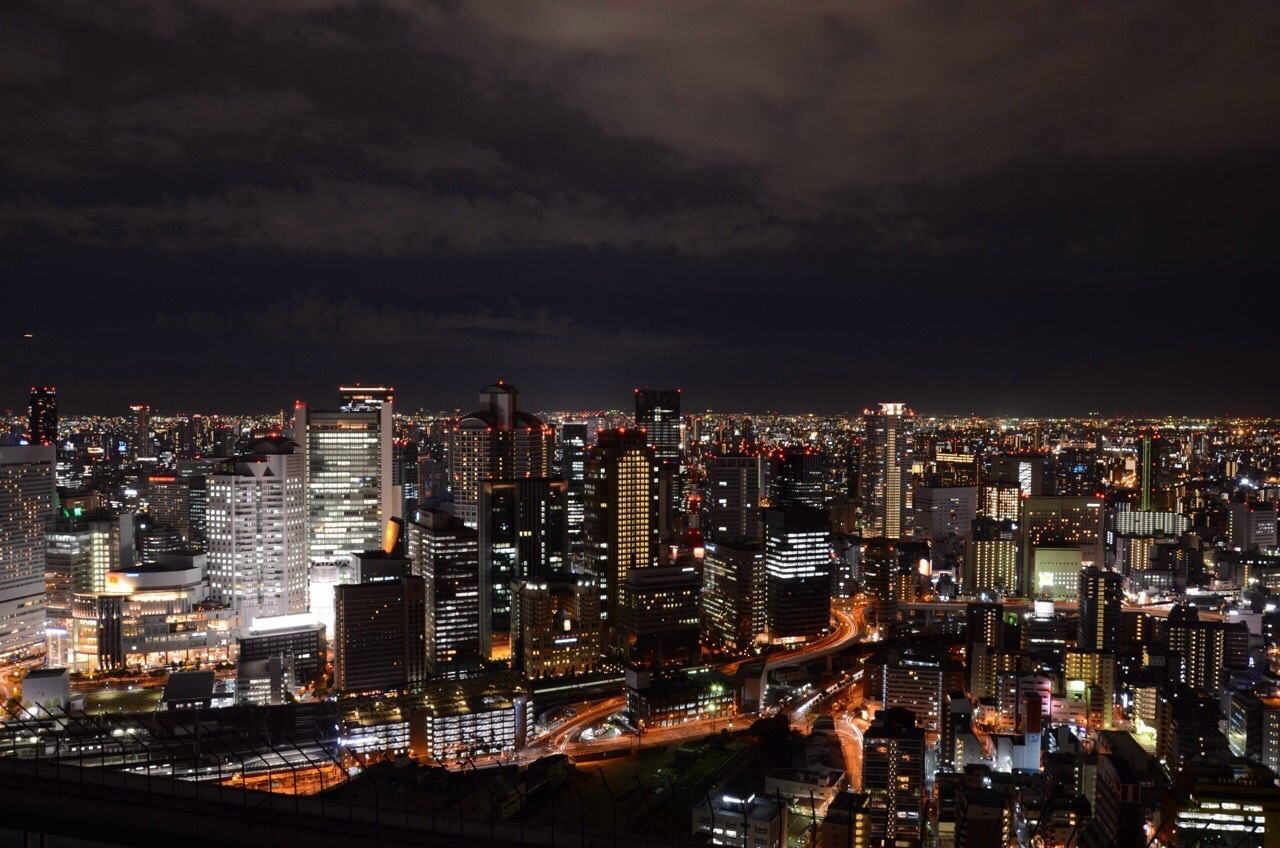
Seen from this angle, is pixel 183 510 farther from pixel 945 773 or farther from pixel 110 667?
pixel 945 773

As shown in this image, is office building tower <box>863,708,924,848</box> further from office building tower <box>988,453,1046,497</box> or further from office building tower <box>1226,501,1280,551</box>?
office building tower <box>988,453,1046,497</box>

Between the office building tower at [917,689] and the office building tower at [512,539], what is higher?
the office building tower at [512,539]

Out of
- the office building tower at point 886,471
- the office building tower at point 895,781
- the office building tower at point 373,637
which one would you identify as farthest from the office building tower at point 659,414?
the office building tower at point 895,781

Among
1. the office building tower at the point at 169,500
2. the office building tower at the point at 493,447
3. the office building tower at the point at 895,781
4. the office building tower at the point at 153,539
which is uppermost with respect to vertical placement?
the office building tower at the point at 493,447

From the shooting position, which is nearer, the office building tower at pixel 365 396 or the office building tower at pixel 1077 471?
the office building tower at pixel 365 396

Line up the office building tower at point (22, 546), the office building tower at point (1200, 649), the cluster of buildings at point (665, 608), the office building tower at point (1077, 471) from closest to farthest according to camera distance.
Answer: the cluster of buildings at point (665, 608)
the office building tower at point (1200, 649)
the office building tower at point (22, 546)
the office building tower at point (1077, 471)

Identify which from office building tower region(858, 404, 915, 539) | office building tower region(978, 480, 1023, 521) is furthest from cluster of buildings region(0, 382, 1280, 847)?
office building tower region(858, 404, 915, 539)

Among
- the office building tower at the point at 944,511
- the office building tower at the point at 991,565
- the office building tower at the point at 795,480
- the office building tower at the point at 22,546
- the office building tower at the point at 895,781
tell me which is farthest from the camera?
the office building tower at the point at 944,511

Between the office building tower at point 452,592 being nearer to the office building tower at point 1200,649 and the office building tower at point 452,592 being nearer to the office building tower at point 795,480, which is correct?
the office building tower at point 795,480
